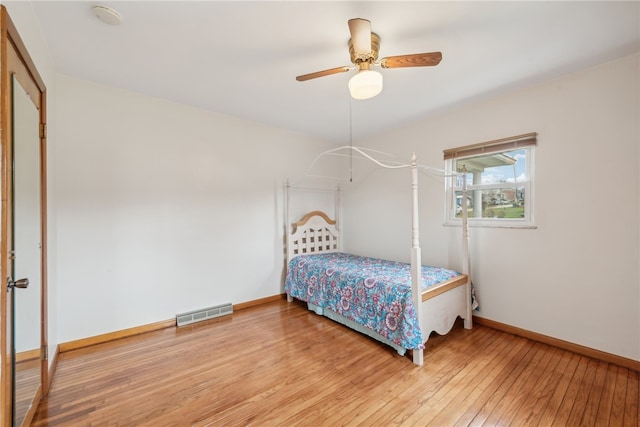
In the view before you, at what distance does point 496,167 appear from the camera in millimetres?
2916

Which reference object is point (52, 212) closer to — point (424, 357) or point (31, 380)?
point (31, 380)

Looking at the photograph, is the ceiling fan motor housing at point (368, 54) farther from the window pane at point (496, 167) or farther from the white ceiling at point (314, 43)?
the window pane at point (496, 167)

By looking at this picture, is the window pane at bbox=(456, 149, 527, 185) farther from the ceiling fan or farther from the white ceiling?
the ceiling fan

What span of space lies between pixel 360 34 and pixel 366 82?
0.85 feet

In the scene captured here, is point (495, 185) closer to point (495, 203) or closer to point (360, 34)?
point (495, 203)

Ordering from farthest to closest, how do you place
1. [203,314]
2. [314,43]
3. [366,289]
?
1. [203,314]
2. [366,289]
3. [314,43]

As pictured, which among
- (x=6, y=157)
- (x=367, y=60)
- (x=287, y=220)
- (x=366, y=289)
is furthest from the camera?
(x=287, y=220)

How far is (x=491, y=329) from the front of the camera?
9.33 ft

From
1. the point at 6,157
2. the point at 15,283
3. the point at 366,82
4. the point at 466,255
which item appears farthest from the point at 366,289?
the point at 6,157

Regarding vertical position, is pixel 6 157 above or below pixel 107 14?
below

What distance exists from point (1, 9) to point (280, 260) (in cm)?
326

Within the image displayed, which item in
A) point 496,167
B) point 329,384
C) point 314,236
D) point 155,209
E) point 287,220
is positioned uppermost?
point 496,167

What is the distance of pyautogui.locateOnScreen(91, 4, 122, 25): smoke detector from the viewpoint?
5.23 feet

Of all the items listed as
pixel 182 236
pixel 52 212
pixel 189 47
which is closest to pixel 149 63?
pixel 189 47
